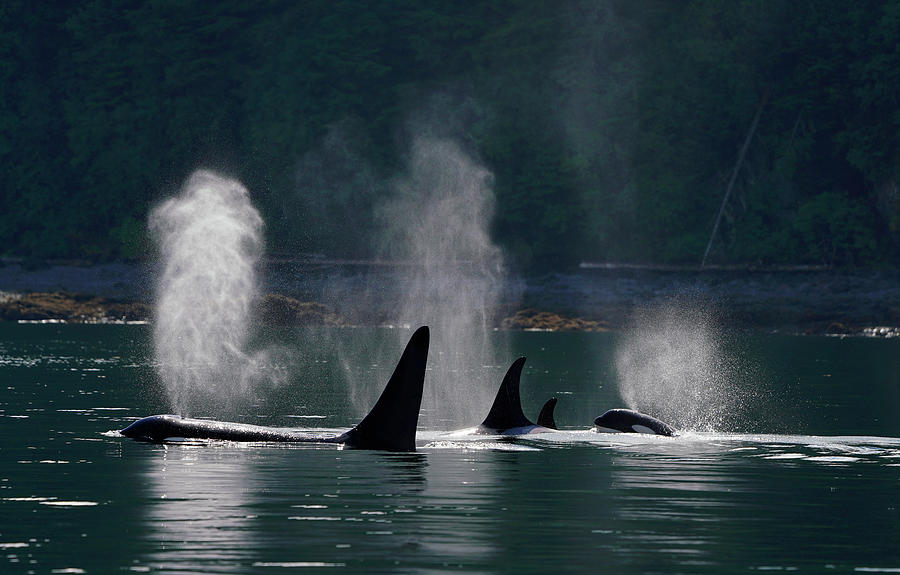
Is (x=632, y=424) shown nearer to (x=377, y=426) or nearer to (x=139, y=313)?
(x=377, y=426)

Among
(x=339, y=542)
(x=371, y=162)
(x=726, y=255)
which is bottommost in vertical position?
(x=339, y=542)

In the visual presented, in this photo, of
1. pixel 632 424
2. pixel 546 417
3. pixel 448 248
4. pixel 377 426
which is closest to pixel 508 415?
pixel 546 417

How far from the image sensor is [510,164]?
132250mm

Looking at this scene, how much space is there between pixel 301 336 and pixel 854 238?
38423mm

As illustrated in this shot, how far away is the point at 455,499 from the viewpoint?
26.5m

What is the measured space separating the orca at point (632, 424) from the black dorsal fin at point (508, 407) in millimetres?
2184

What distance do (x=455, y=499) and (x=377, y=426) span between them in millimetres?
7016

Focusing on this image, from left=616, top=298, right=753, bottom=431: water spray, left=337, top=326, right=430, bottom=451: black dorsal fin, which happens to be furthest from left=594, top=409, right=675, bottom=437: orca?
left=337, top=326, right=430, bottom=451: black dorsal fin

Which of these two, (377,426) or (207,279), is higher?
(207,279)

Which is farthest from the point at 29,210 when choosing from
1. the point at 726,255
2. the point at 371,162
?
the point at 726,255

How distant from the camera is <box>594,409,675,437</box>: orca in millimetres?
38438

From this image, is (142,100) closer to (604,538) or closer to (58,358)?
(58,358)

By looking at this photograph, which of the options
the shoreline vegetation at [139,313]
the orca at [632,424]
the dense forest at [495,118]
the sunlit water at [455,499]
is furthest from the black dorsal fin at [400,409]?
the dense forest at [495,118]

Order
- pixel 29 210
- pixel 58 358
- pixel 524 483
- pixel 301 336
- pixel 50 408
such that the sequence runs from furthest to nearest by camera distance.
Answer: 1. pixel 29 210
2. pixel 301 336
3. pixel 58 358
4. pixel 50 408
5. pixel 524 483
